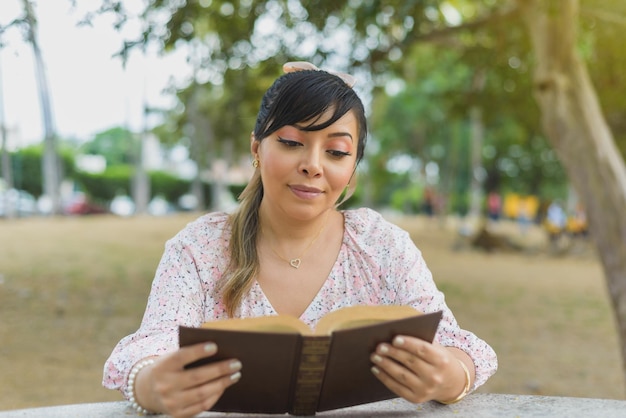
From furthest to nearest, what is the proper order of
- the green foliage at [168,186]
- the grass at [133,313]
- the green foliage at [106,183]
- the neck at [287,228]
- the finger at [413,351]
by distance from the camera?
the green foliage at [168,186], the green foliage at [106,183], the grass at [133,313], the neck at [287,228], the finger at [413,351]

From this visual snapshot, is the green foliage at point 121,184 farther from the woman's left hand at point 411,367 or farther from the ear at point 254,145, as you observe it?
the woman's left hand at point 411,367

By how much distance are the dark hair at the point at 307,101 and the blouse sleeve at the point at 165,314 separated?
0.42 metres

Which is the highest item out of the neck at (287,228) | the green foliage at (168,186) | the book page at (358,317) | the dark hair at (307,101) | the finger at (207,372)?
the dark hair at (307,101)

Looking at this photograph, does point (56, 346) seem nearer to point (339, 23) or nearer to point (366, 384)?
point (339, 23)

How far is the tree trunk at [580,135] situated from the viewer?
20.8 feet

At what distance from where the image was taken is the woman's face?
2.12 m

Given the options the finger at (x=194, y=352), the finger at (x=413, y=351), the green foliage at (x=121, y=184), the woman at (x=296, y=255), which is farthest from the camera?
the green foliage at (x=121, y=184)

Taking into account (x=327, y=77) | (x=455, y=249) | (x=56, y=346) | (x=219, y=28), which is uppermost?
(x=219, y=28)

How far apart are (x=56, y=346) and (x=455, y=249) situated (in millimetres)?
14196

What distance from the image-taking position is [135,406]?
195 centimetres

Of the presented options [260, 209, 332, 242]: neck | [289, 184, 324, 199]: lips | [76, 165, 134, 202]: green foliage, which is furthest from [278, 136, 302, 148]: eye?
[76, 165, 134, 202]: green foliage

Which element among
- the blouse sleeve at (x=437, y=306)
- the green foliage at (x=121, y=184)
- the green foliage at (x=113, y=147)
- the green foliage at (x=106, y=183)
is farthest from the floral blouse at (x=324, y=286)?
the green foliage at (x=106, y=183)

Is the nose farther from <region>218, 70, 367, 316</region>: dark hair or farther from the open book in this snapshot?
the open book

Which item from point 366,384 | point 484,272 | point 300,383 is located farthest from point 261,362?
point 484,272
